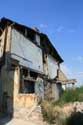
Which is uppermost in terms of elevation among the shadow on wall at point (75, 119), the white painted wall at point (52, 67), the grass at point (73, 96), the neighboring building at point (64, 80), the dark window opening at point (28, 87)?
the white painted wall at point (52, 67)

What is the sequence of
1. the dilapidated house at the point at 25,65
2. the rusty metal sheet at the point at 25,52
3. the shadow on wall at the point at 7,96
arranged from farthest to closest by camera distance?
1. the rusty metal sheet at the point at 25,52
2. the dilapidated house at the point at 25,65
3. the shadow on wall at the point at 7,96

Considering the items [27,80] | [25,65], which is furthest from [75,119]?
[25,65]

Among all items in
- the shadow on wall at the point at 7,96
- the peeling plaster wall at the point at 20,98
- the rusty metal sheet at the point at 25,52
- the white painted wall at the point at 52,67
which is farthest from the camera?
the white painted wall at the point at 52,67

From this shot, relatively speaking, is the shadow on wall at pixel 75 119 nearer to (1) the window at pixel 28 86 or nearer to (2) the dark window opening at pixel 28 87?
(2) the dark window opening at pixel 28 87

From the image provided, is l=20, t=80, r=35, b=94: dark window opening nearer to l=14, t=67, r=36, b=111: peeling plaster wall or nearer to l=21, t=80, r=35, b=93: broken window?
l=21, t=80, r=35, b=93: broken window

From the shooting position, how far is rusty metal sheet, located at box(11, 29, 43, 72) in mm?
21172

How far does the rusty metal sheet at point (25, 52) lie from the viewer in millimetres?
21172

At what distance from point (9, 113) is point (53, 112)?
3.40 meters

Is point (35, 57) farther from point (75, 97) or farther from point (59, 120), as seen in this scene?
point (59, 120)

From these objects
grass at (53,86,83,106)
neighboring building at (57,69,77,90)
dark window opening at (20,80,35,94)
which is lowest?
grass at (53,86,83,106)

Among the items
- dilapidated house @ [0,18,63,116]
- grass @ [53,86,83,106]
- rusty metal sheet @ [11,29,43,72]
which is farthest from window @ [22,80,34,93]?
grass @ [53,86,83,106]

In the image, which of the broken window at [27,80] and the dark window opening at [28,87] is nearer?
the broken window at [27,80]


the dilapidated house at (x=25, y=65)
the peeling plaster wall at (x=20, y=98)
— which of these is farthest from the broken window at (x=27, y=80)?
the peeling plaster wall at (x=20, y=98)

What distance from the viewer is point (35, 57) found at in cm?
2453
